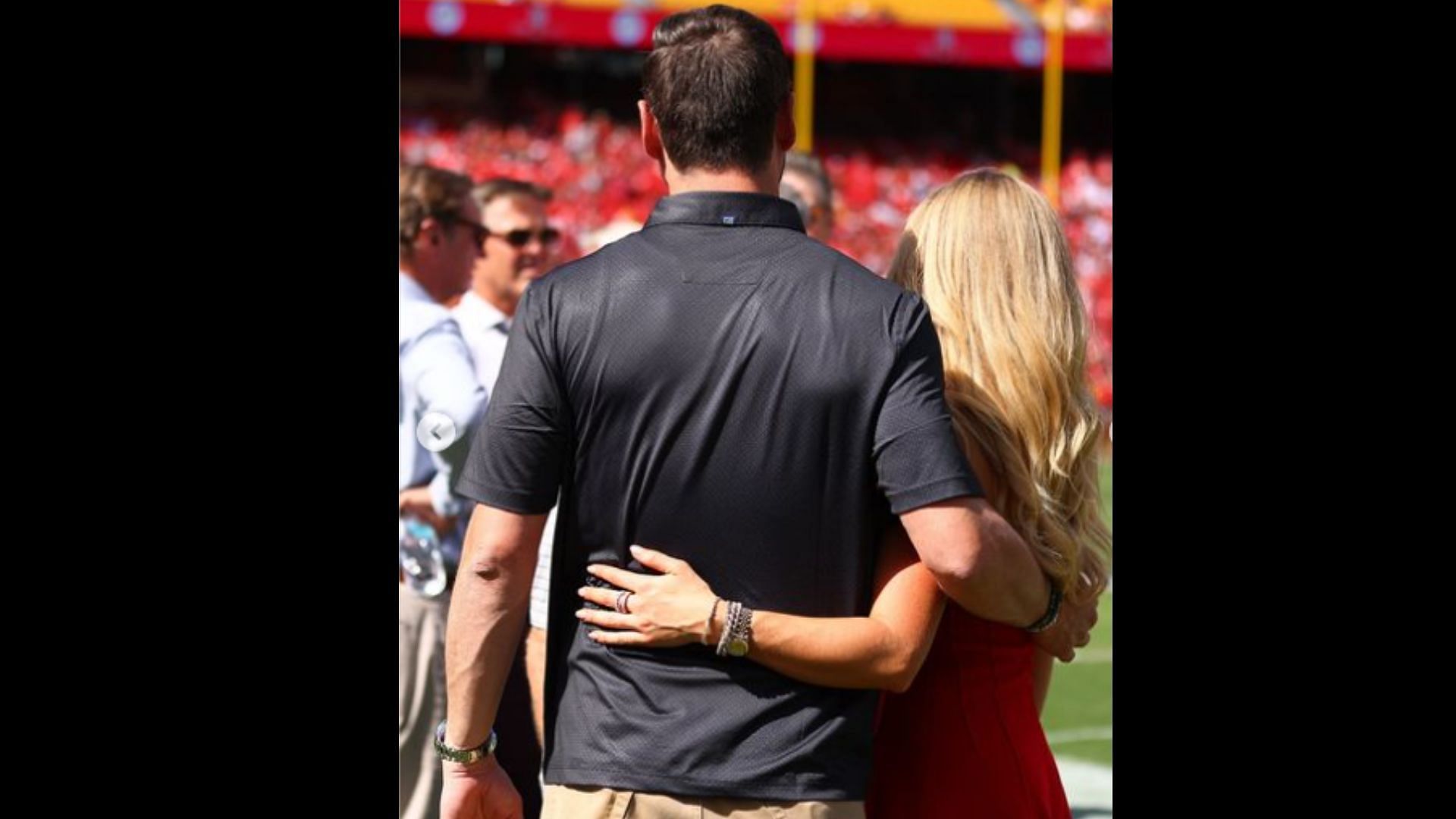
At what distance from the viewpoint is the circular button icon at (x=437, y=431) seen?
4.04 meters

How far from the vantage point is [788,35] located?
84.4 ft

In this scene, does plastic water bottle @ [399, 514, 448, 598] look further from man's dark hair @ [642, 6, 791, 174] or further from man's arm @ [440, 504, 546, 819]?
man's dark hair @ [642, 6, 791, 174]

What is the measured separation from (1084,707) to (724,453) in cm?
610

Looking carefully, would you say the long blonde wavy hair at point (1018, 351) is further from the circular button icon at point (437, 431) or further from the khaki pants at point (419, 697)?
the khaki pants at point (419, 697)

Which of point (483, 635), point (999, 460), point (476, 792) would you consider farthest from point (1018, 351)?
point (476, 792)

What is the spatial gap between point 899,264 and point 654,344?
609mm

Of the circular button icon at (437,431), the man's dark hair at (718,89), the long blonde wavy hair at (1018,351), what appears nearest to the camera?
the man's dark hair at (718,89)

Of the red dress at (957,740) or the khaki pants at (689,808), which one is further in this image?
the red dress at (957,740)

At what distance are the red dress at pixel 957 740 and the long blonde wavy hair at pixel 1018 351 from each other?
7.2 inches

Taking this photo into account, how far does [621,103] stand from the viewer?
28484mm

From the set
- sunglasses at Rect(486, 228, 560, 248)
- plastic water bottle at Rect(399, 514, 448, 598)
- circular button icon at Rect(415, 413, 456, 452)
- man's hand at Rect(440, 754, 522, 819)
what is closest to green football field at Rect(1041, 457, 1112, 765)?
sunglasses at Rect(486, 228, 560, 248)

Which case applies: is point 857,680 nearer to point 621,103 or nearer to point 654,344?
point 654,344

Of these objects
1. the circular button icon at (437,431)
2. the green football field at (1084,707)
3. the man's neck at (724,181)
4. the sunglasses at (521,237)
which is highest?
the sunglasses at (521,237)

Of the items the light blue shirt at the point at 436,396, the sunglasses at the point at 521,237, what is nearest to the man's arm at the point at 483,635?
the light blue shirt at the point at 436,396
